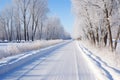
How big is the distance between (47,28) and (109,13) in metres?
87.8

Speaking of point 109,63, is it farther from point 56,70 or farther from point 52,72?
point 52,72

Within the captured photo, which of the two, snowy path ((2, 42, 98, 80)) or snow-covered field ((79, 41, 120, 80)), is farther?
snowy path ((2, 42, 98, 80))

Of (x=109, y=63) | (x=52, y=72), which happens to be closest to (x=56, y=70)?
(x=52, y=72)

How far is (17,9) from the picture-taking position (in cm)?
5825

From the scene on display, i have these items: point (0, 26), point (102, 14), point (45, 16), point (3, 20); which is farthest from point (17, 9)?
point (0, 26)

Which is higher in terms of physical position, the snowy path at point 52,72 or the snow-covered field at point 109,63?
the snow-covered field at point 109,63

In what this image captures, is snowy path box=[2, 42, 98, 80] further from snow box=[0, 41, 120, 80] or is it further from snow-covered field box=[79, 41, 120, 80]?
snow-covered field box=[79, 41, 120, 80]

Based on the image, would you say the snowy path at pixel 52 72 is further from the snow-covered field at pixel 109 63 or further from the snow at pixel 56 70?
the snow-covered field at pixel 109 63

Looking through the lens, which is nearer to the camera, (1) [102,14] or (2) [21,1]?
(1) [102,14]

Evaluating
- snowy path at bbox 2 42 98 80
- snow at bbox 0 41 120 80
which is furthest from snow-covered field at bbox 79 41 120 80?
snowy path at bbox 2 42 98 80

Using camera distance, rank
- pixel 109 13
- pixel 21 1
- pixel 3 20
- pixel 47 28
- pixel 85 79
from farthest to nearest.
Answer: pixel 47 28 < pixel 3 20 < pixel 21 1 < pixel 109 13 < pixel 85 79

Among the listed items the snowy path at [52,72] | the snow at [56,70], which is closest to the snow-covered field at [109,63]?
the snow at [56,70]

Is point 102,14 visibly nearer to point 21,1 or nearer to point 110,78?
point 110,78

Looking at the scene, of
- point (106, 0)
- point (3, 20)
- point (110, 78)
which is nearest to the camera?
point (110, 78)
